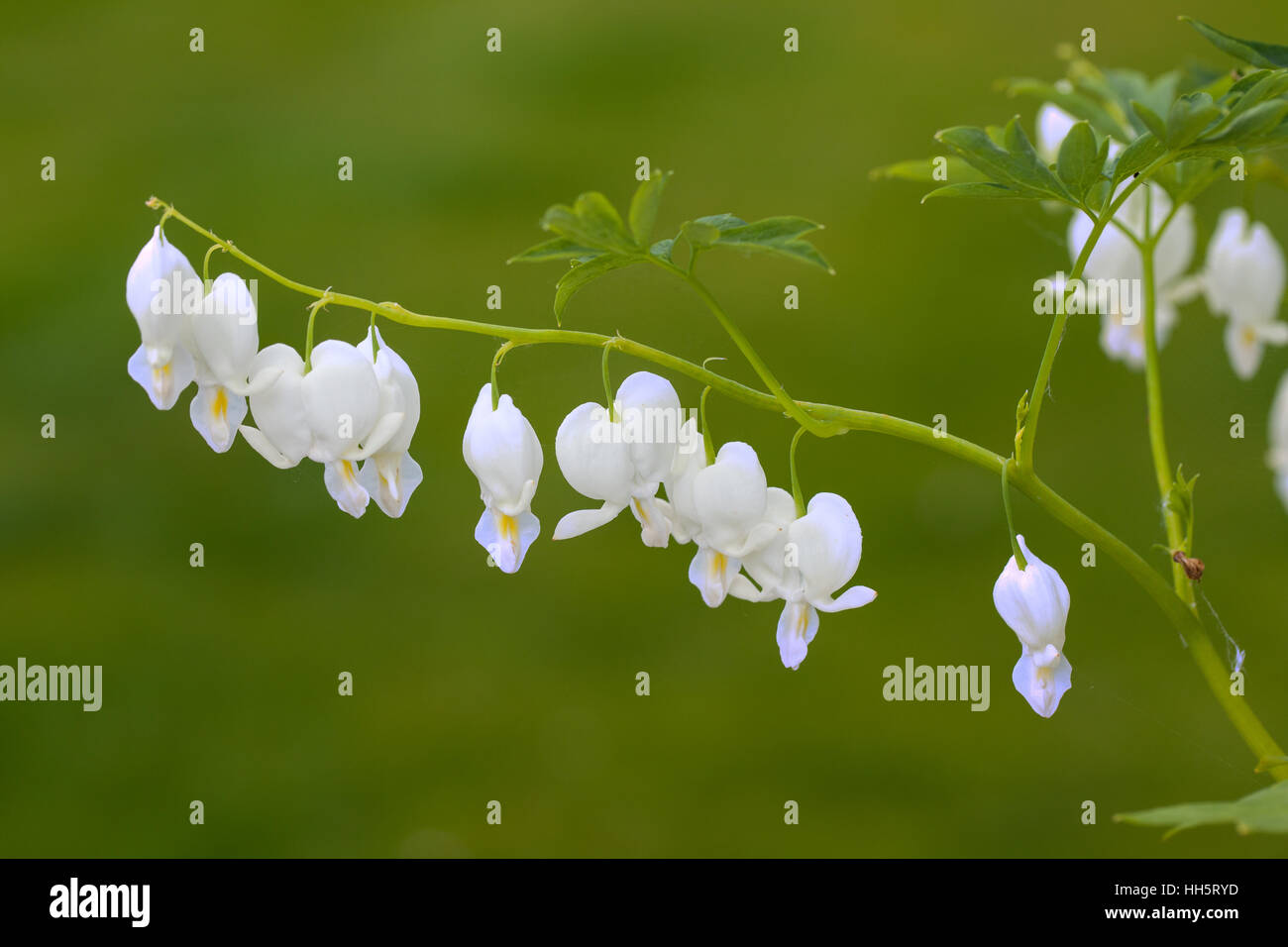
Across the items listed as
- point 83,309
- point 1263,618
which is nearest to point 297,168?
point 83,309

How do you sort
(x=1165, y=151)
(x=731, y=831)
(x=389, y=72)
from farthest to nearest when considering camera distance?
(x=389, y=72), (x=731, y=831), (x=1165, y=151)

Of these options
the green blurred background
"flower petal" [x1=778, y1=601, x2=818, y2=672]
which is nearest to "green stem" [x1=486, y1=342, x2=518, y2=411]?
"flower petal" [x1=778, y1=601, x2=818, y2=672]

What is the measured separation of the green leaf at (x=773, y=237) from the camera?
843 mm

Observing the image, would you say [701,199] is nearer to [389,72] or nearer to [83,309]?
[389,72]

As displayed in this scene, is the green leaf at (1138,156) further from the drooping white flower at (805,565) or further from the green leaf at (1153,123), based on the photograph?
the drooping white flower at (805,565)

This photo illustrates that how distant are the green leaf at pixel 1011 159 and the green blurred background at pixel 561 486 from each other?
73.2 inches

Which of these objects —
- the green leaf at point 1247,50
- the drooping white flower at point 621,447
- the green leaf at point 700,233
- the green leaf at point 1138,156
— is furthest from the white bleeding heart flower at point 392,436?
the green leaf at point 1247,50

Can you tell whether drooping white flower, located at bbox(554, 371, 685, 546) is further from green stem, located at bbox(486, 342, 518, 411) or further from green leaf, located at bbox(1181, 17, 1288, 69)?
green leaf, located at bbox(1181, 17, 1288, 69)

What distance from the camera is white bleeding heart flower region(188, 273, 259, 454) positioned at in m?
0.88

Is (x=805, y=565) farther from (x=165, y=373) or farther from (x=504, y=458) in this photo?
(x=165, y=373)

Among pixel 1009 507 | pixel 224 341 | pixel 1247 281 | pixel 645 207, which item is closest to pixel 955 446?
pixel 1009 507

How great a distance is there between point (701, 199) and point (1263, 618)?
1.65m

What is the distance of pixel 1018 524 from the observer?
9.30ft

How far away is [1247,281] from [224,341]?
1075 millimetres
